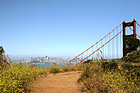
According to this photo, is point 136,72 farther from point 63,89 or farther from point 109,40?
point 109,40

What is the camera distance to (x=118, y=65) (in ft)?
19.9

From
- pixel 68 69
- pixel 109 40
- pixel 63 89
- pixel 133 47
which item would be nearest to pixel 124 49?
pixel 133 47

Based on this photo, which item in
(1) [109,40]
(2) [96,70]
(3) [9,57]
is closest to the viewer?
(2) [96,70]

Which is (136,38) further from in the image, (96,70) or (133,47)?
(96,70)

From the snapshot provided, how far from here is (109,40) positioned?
10.9m

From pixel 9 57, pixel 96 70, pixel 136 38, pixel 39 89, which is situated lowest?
pixel 39 89

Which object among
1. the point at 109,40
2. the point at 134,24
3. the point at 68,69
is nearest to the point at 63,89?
the point at 68,69

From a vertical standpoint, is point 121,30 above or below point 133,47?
above

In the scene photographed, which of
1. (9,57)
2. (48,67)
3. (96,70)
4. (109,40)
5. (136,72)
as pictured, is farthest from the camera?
(109,40)

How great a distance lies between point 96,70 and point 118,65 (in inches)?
40.6

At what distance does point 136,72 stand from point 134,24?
767 centimetres

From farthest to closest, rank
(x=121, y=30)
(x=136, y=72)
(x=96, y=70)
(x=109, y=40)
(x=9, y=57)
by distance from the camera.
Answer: (x=121, y=30) < (x=109, y=40) < (x=9, y=57) < (x=96, y=70) < (x=136, y=72)

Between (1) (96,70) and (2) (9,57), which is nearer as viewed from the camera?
(1) (96,70)

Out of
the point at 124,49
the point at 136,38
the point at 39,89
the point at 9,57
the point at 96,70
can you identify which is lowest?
the point at 39,89
